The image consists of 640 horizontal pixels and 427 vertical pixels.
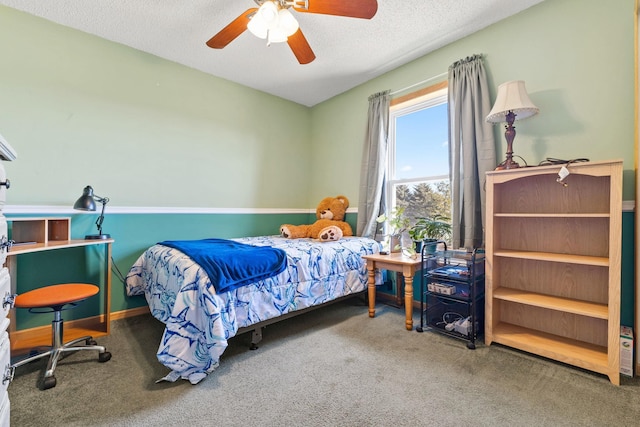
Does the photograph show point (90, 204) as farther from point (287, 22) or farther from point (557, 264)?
point (557, 264)

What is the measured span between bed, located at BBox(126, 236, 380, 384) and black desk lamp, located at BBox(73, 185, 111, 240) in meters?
0.41

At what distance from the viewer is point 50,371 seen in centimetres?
161

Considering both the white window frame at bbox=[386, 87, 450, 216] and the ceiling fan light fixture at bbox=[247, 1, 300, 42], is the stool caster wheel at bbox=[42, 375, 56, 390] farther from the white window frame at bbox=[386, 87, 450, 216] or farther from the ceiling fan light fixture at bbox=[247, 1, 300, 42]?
the white window frame at bbox=[386, 87, 450, 216]

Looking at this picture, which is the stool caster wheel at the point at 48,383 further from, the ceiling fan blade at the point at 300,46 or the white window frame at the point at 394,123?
the white window frame at the point at 394,123

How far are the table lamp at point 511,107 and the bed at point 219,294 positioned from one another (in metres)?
1.52

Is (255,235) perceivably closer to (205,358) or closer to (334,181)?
(334,181)

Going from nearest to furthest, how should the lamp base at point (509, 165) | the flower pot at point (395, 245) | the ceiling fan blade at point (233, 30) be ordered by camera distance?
the ceiling fan blade at point (233, 30), the lamp base at point (509, 165), the flower pot at point (395, 245)

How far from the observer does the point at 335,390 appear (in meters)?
1.56

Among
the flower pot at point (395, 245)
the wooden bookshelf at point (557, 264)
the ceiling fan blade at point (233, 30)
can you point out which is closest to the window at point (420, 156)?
the flower pot at point (395, 245)

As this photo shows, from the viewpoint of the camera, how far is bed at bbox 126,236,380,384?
1658 millimetres

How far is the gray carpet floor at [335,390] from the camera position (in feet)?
4.41

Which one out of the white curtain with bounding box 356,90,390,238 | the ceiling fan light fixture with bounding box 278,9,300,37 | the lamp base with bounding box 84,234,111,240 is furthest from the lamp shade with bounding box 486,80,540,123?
the lamp base with bounding box 84,234,111,240

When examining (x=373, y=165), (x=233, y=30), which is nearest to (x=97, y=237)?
(x=233, y=30)

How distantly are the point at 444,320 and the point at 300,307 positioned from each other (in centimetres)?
123
